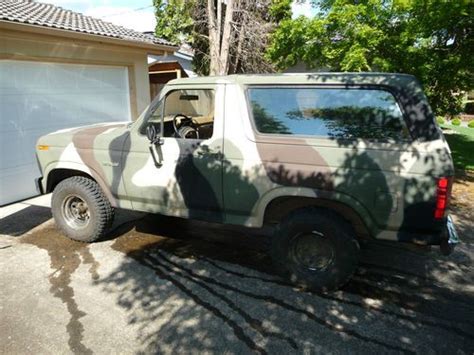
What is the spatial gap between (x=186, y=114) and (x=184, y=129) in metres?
0.39

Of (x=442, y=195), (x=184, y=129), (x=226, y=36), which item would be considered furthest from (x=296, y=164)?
(x=226, y=36)

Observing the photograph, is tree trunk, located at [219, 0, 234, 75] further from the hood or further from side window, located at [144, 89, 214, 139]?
the hood

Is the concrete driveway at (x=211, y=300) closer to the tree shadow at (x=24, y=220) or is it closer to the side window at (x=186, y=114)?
the tree shadow at (x=24, y=220)

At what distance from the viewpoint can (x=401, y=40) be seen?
714 centimetres

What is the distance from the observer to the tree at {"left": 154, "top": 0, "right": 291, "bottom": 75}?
12773 mm

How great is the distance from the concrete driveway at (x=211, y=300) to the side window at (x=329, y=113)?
150 centimetres

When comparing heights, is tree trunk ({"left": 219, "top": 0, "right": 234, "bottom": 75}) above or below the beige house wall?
above

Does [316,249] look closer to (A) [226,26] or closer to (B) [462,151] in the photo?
(B) [462,151]

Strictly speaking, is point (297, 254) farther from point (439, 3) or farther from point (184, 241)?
point (439, 3)

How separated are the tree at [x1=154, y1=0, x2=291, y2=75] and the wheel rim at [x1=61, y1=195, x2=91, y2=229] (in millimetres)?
8914

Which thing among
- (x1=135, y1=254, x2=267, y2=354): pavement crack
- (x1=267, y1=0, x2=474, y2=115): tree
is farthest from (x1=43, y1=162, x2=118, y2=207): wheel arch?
(x1=267, y1=0, x2=474, y2=115): tree

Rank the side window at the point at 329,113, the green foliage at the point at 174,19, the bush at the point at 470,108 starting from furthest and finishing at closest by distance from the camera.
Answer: the bush at the point at 470,108 → the green foliage at the point at 174,19 → the side window at the point at 329,113

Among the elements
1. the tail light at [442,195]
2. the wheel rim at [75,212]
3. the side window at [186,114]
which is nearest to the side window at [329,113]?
the tail light at [442,195]

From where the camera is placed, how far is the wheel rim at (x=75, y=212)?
4656mm
